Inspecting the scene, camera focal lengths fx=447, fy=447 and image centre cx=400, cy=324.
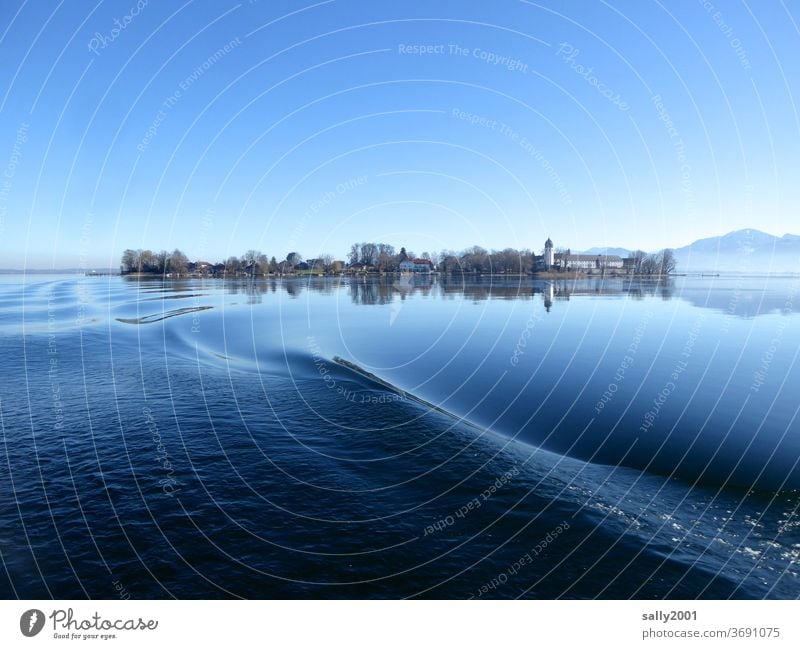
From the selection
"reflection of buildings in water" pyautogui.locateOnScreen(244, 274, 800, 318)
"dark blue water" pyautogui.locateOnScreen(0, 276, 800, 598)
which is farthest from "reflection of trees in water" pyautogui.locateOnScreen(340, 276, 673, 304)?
"dark blue water" pyautogui.locateOnScreen(0, 276, 800, 598)

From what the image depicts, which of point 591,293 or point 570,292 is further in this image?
point 570,292

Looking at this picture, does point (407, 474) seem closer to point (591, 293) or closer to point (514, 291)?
point (591, 293)

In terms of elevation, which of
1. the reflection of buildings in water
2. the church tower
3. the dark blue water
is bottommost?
the dark blue water

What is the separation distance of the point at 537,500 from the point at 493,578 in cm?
309

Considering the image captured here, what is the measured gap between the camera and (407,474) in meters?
12.4

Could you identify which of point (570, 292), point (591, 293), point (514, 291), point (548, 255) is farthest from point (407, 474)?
point (548, 255)

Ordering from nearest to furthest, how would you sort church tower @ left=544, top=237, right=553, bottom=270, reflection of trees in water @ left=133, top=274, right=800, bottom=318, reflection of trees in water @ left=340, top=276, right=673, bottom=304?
reflection of trees in water @ left=133, top=274, right=800, bottom=318 < reflection of trees in water @ left=340, top=276, right=673, bottom=304 < church tower @ left=544, top=237, right=553, bottom=270

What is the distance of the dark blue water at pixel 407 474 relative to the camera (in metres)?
8.37

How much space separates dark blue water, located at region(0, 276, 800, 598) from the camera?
8.37 metres

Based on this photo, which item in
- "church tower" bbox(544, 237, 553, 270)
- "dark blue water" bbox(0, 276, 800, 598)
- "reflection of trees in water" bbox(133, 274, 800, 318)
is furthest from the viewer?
"church tower" bbox(544, 237, 553, 270)

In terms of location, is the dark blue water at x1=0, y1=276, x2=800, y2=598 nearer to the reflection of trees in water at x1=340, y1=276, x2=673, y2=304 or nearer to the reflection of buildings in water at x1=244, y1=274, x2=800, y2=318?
the reflection of buildings in water at x1=244, y1=274, x2=800, y2=318

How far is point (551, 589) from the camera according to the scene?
8.07m

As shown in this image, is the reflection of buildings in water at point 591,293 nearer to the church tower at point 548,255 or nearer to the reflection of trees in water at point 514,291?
→ the reflection of trees in water at point 514,291

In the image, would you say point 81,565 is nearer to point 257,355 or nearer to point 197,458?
point 197,458
